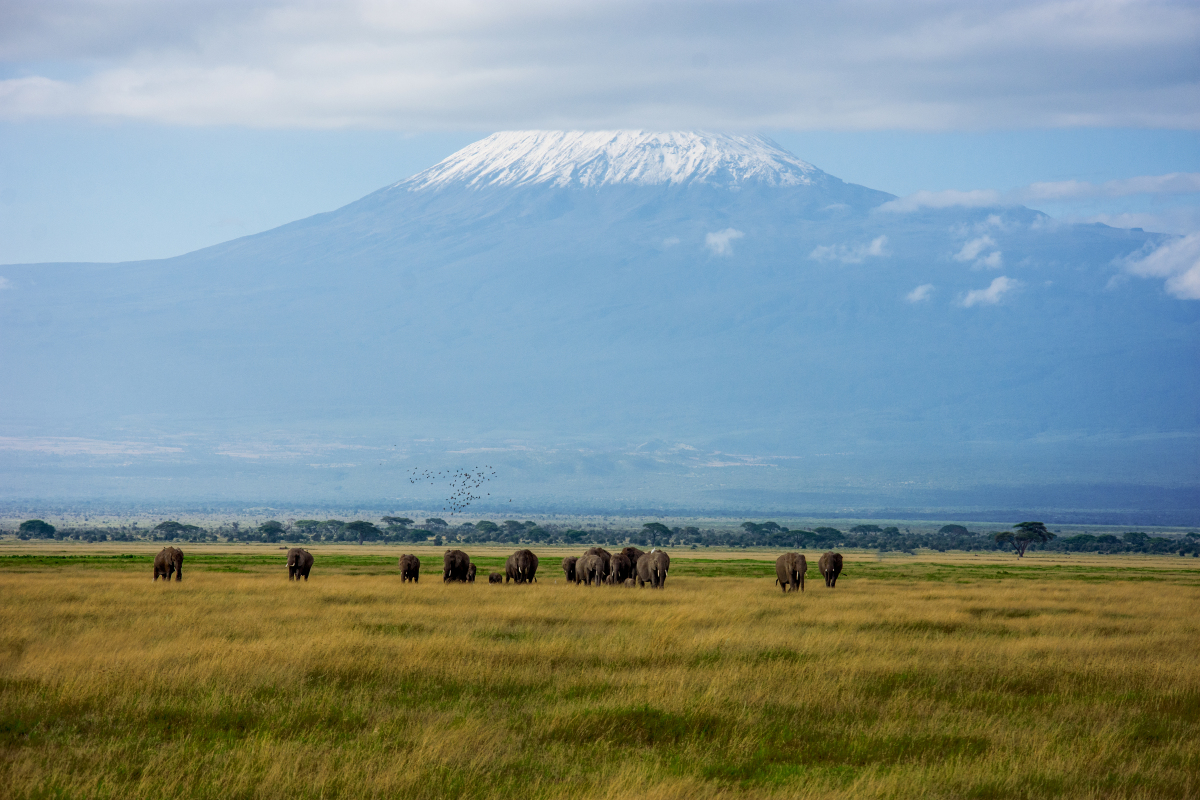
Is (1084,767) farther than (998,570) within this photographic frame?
No

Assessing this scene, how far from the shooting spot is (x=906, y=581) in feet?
163

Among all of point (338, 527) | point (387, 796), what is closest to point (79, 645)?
point (387, 796)

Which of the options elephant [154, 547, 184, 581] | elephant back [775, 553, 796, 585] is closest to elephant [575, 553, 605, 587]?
elephant back [775, 553, 796, 585]

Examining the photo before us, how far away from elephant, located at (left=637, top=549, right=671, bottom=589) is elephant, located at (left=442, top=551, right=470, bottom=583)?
655 centimetres

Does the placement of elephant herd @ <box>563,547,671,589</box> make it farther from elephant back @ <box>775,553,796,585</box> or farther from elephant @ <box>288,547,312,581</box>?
elephant @ <box>288,547,312,581</box>

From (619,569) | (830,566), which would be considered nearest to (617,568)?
(619,569)

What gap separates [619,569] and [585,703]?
27716mm

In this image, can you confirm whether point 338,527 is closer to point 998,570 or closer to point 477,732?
point 998,570

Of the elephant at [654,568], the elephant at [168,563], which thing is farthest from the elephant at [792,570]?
the elephant at [168,563]

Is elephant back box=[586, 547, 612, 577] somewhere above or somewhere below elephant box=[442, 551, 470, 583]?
above

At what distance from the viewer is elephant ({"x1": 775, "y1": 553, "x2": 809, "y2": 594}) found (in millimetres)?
39469

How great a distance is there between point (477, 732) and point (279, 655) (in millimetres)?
6000

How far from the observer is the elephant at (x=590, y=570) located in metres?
43.2

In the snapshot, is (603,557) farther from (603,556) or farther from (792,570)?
(792,570)
